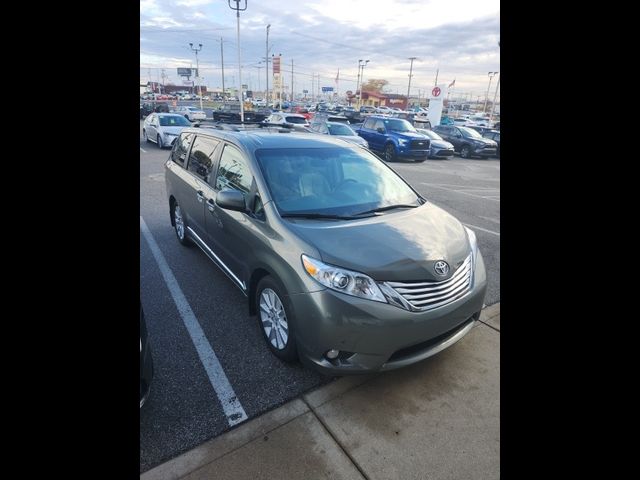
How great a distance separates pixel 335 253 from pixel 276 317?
79 cm

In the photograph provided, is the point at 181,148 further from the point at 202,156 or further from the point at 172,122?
the point at 172,122

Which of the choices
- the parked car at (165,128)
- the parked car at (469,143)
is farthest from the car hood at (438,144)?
the parked car at (165,128)

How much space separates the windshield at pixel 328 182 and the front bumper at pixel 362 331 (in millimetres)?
886

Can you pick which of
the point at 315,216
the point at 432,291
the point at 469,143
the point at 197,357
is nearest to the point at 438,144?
the point at 469,143

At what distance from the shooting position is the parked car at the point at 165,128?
15.0 meters

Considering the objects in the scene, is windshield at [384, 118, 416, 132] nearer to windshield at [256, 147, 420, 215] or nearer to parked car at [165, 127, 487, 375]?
parked car at [165, 127, 487, 375]

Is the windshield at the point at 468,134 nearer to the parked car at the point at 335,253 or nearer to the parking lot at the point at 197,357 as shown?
the parking lot at the point at 197,357

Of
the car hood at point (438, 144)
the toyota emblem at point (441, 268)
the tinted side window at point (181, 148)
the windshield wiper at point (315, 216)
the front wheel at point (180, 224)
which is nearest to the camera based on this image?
the toyota emblem at point (441, 268)
